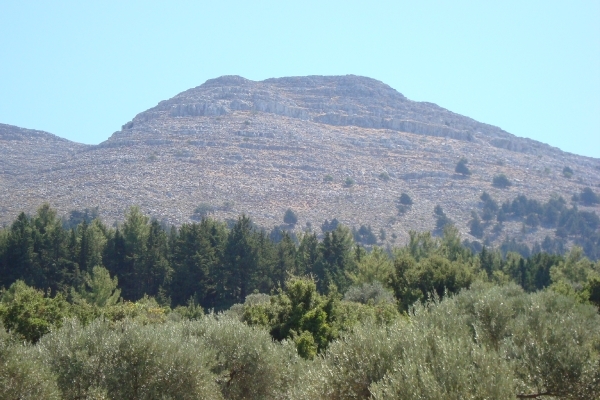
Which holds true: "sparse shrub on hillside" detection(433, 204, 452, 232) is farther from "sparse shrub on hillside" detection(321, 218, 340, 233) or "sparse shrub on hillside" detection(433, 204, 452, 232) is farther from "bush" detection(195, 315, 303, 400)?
"bush" detection(195, 315, 303, 400)

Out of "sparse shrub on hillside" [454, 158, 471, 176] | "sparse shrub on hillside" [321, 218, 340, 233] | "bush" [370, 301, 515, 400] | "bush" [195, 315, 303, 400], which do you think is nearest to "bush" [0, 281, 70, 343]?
"bush" [195, 315, 303, 400]

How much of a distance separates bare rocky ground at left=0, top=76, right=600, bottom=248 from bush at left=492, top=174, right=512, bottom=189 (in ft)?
6.61

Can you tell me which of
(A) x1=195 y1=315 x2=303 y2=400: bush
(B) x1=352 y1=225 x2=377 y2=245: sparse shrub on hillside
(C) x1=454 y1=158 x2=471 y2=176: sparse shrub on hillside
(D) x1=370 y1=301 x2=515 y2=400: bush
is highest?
(C) x1=454 y1=158 x2=471 y2=176: sparse shrub on hillside

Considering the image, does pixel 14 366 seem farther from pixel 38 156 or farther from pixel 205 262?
pixel 38 156

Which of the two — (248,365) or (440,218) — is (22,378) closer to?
(248,365)

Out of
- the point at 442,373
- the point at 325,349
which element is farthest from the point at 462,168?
the point at 442,373

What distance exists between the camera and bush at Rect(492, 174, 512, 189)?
146125 millimetres

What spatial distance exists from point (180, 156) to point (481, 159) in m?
67.5

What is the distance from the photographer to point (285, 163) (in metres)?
137

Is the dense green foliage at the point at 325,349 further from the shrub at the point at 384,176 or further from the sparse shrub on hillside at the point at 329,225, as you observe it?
the shrub at the point at 384,176

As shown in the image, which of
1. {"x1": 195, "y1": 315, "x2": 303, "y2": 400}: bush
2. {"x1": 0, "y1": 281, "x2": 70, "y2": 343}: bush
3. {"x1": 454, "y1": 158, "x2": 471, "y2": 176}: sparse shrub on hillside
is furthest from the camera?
{"x1": 454, "y1": 158, "x2": 471, "y2": 176}: sparse shrub on hillside

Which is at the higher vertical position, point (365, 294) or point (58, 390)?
point (58, 390)

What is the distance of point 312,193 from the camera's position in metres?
126

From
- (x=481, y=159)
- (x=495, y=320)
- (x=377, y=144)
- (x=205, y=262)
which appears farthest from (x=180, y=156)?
(x=495, y=320)
